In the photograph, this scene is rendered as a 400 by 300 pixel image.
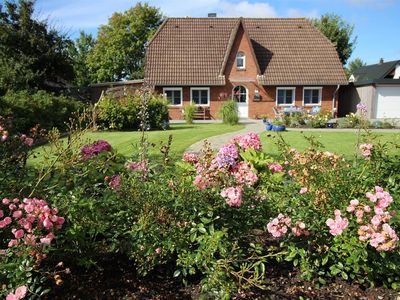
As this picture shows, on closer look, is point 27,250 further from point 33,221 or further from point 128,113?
point 128,113

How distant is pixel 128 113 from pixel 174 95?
10251 mm

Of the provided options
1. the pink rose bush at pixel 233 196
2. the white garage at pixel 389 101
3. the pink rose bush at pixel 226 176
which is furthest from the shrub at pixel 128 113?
the white garage at pixel 389 101

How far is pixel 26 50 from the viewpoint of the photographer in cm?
2195

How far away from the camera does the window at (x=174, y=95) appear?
27109 mm

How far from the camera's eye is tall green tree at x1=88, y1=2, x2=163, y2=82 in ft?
155

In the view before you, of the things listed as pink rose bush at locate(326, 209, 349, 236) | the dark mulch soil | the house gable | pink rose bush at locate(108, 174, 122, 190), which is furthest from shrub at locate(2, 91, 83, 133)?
the house gable

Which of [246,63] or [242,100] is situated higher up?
[246,63]

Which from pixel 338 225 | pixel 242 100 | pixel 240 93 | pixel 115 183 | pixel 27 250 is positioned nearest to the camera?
pixel 27 250

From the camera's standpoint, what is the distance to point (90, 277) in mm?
3189

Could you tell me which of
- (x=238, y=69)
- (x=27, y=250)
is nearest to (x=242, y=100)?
(x=238, y=69)

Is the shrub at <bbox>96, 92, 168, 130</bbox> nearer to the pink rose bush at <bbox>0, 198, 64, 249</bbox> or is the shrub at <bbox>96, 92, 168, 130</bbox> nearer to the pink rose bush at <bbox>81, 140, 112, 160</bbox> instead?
the pink rose bush at <bbox>81, 140, 112, 160</bbox>

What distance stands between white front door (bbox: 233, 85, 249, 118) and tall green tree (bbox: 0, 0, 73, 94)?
463 inches

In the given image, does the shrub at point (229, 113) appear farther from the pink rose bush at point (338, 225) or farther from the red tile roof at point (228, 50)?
the pink rose bush at point (338, 225)

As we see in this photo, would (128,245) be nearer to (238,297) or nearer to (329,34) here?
(238,297)
